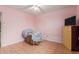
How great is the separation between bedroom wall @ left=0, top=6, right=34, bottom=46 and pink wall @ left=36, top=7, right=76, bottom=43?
0.12m

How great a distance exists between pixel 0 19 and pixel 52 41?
0.69 meters

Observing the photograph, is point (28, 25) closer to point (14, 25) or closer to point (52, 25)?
point (14, 25)

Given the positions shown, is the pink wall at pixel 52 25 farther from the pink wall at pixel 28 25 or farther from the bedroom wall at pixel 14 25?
the bedroom wall at pixel 14 25

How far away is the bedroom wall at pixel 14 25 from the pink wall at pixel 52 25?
0.12m

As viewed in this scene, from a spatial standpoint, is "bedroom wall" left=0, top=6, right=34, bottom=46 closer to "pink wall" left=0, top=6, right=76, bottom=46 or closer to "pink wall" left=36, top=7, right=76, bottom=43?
"pink wall" left=0, top=6, right=76, bottom=46

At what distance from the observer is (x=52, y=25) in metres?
1.29

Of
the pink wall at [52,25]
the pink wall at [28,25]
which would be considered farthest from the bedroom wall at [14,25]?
the pink wall at [52,25]

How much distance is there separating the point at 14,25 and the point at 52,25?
0.50 meters

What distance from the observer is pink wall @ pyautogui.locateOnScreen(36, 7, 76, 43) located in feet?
3.90

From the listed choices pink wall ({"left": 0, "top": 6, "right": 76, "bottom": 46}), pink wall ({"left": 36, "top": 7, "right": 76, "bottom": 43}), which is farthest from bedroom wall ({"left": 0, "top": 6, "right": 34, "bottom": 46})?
pink wall ({"left": 36, "top": 7, "right": 76, "bottom": 43})

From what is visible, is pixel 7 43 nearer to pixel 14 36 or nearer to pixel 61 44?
pixel 14 36

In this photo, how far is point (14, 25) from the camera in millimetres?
1245

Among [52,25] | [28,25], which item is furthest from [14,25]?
[52,25]

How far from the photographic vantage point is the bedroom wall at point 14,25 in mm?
1170
